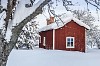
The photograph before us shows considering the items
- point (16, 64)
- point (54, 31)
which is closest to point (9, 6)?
Result: point (16, 64)

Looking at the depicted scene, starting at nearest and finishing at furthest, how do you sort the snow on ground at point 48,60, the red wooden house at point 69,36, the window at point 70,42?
the snow on ground at point 48,60 → the red wooden house at point 69,36 → the window at point 70,42

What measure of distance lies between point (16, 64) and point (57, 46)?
16.8m

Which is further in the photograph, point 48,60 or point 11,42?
point 48,60

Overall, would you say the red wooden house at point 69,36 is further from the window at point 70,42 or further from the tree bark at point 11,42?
the tree bark at point 11,42

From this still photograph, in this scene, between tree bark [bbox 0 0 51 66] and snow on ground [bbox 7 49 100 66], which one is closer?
tree bark [bbox 0 0 51 66]

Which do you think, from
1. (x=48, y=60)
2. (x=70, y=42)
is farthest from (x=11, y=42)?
(x=70, y=42)

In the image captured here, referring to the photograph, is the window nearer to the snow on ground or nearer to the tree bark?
the snow on ground

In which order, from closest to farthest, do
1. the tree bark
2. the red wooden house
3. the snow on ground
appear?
the tree bark, the snow on ground, the red wooden house

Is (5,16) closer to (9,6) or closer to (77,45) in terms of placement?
(9,6)

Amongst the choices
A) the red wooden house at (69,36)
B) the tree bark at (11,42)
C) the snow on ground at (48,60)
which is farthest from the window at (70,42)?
the tree bark at (11,42)

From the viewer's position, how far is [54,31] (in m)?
30.3

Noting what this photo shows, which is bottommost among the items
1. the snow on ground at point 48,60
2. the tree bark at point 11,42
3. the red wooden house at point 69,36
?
the snow on ground at point 48,60

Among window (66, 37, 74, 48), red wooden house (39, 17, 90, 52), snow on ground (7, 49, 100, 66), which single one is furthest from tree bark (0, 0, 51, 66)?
window (66, 37, 74, 48)

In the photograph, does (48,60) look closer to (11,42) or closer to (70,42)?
(11,42)
